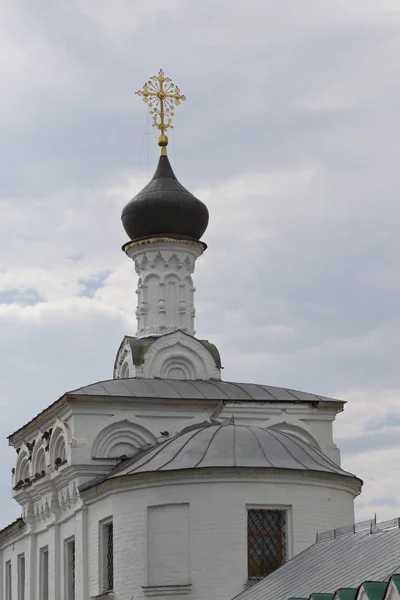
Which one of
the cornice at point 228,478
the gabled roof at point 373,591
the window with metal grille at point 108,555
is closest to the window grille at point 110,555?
the window with metal grille at point 108,555

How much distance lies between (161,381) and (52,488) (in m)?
2.76

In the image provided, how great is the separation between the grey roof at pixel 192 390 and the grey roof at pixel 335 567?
5304 millimetres

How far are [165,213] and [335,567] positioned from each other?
10.9 meters

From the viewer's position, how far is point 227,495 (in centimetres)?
2114

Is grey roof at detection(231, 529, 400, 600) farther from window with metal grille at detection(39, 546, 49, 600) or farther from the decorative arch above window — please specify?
window with metal grille at detection(39, 546, 49, 600)

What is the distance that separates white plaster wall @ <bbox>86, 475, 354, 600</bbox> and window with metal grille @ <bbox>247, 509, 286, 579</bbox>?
167 millimetres

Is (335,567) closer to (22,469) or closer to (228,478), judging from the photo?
(228,478)

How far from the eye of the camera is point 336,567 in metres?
18.3

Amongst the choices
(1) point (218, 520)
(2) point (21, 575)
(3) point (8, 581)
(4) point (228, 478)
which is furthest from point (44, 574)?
(4) point (228, 478)

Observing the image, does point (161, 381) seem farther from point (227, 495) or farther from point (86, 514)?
point (227, 495)

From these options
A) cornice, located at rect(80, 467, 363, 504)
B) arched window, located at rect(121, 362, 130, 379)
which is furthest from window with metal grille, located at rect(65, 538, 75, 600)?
arched window, located at rect(121, 362, 130, 379)

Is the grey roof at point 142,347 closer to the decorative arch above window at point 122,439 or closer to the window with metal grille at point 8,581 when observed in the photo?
the decorative arch above window at point 122,439

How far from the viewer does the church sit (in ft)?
69.3

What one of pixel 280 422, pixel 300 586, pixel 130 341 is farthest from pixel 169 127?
pixel 300 586
